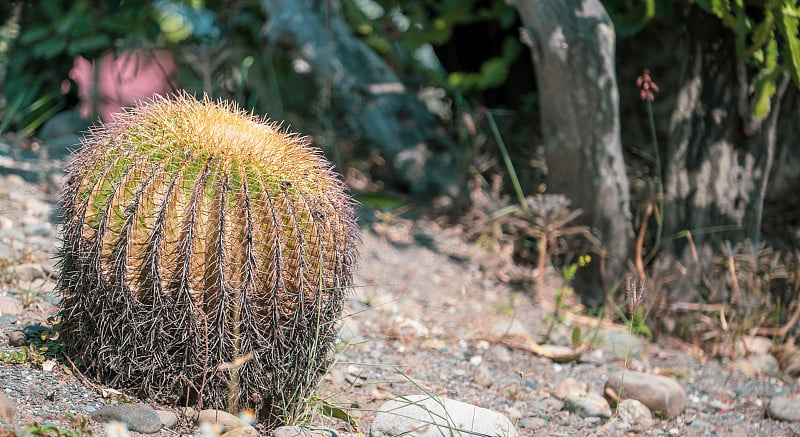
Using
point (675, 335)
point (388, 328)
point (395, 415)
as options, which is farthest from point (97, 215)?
point (675, 335)

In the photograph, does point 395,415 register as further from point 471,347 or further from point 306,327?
point 471,347

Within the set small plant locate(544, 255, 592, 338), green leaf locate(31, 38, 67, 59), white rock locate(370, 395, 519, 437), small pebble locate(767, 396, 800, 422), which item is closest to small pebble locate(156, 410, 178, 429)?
white rock locate(370, 395, 519, 437)

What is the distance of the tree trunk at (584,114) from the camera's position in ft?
12.5

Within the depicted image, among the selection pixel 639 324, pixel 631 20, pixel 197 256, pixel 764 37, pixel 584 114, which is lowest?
pixel 639 324

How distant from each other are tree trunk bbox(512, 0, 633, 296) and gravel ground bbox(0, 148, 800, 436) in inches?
22.0

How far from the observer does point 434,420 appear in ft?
7.70

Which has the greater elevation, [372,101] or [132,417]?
[372,101]

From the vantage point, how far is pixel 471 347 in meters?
3.53

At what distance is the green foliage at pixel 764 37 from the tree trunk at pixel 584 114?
0.54 metres

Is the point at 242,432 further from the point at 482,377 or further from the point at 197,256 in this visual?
the point at 482,377

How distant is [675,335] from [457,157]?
6.26ft

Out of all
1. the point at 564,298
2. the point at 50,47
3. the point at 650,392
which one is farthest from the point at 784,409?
the point at 50,47

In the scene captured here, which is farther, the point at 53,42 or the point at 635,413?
the point at 53,42

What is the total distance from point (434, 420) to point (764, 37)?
2467mm
